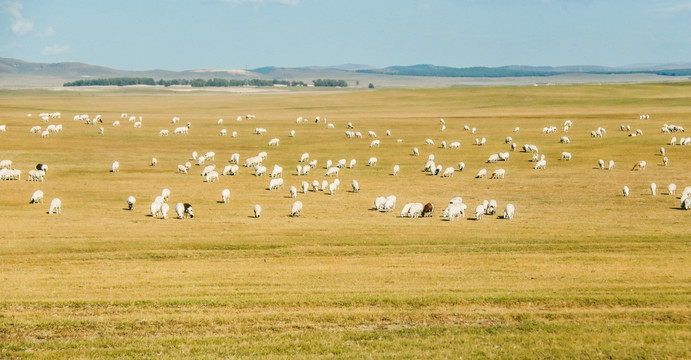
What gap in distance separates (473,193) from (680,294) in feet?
90.1

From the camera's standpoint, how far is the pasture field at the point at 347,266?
56.2 ft

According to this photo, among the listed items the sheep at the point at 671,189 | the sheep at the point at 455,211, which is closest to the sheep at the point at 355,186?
the sheep at the point at 455,211

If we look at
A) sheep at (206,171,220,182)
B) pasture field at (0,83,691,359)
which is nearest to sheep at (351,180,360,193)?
pasture field at (0,83,691,359)

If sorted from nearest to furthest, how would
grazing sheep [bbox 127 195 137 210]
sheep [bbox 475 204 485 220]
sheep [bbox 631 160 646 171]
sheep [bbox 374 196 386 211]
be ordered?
sheep [bbox 475 204 485 220], grazing sheep [bbox 127 195 137 210], sheep [bbox 374 196 386 211], sheep [bbox 631 160 646 171]

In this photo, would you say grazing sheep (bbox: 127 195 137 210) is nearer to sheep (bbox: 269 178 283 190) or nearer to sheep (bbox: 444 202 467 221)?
sheep (bbox: 269 178 283 190)

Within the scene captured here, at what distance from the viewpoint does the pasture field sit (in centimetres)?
1714

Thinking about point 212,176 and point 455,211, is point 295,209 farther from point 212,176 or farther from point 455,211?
point 212,176

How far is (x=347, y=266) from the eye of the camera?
2648 centimetres

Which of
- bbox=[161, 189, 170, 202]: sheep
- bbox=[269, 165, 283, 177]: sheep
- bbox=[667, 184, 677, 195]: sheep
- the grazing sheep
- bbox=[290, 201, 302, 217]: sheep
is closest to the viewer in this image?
bbox=[290, 201, 302, 217]: sheep

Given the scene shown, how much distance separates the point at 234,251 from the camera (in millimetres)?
29672

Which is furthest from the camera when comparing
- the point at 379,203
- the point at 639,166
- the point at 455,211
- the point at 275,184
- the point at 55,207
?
the point at 639,166

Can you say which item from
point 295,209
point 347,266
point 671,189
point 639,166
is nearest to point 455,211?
point 295,209

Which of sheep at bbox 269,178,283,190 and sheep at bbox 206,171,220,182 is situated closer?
sheep at bbox 269,178,283,190

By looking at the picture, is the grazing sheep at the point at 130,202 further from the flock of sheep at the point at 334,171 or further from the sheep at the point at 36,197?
the sheep at the point at 36,197
